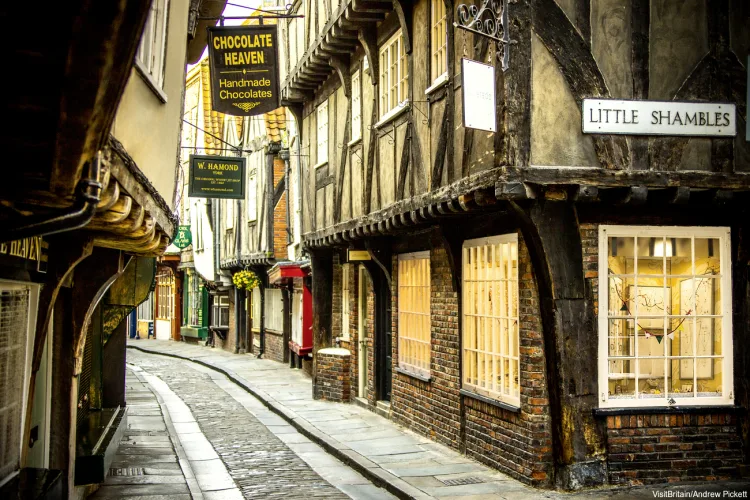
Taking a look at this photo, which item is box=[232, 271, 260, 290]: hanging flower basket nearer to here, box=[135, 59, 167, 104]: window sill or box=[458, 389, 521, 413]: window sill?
box=[458, 389, 521, 413]: window sill

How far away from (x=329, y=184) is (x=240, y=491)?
8150 millimetres

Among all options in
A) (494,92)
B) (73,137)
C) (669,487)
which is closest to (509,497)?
(669,487)

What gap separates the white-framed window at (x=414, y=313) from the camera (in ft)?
41.7

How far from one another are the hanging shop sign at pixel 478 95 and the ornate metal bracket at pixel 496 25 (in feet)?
0.65

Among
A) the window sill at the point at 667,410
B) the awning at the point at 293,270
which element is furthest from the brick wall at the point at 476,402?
the awning at the point at 293,270

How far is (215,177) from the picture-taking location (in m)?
16.2

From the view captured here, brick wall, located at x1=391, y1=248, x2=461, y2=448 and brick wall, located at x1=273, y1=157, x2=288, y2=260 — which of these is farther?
brick wall, located at x1=273, y1=157, x2=288, y2=260

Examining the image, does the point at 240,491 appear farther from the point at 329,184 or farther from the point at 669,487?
the point at 329,184

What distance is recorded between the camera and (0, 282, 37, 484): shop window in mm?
6449

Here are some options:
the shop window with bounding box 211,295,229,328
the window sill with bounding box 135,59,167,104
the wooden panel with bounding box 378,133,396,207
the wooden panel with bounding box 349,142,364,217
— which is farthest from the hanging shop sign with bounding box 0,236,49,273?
the shop window with bounding box 211,295,229,328

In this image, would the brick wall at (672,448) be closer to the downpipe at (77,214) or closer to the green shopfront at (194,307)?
the downpipe at (77,214)

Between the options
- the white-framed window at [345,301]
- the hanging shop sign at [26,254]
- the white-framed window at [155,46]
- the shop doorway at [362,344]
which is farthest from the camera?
the white-framed window at [345,301]

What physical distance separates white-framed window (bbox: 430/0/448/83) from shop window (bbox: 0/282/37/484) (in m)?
5.75

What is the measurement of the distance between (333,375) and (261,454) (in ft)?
16.6
